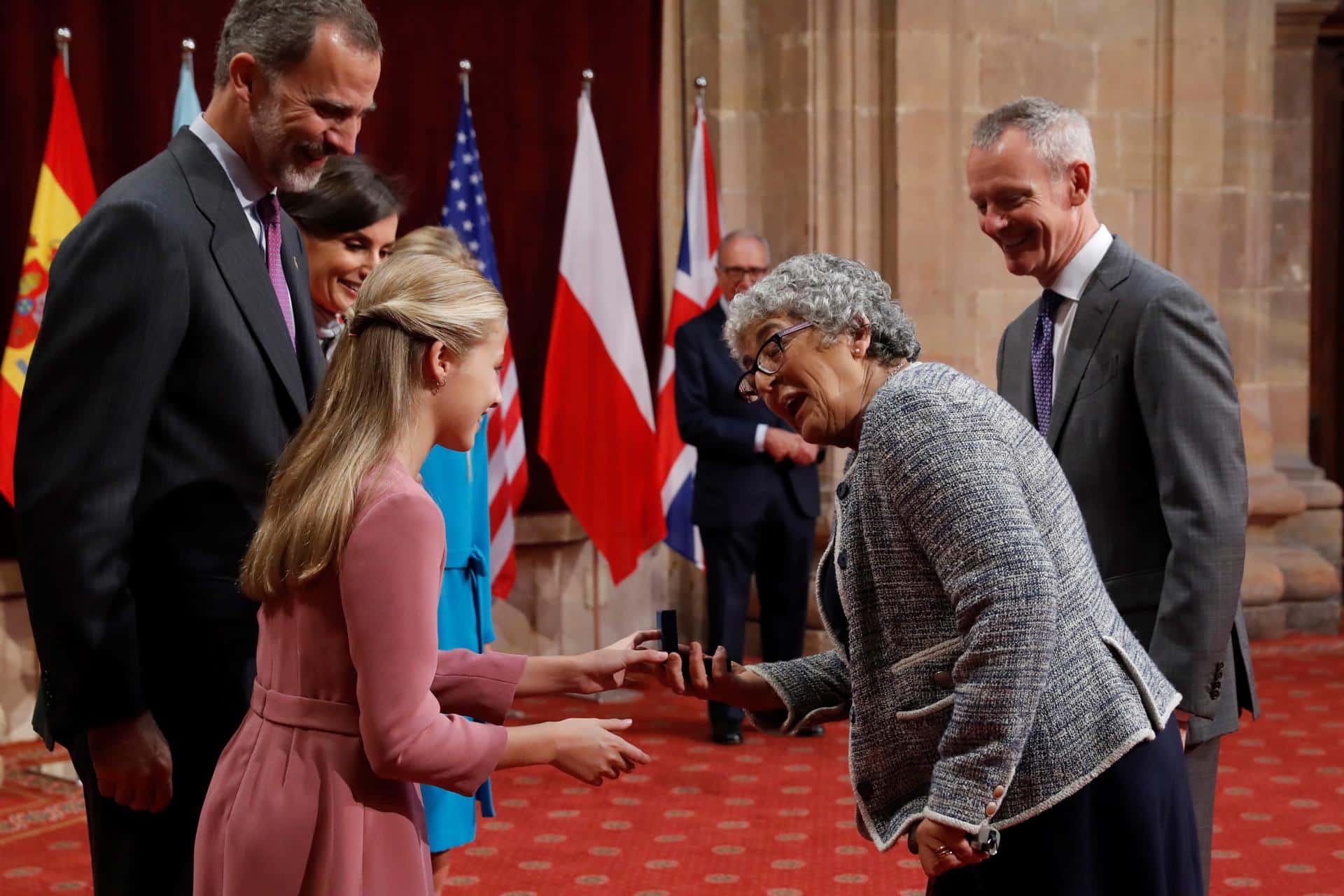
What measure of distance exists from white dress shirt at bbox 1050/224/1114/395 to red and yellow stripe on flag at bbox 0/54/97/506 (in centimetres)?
389

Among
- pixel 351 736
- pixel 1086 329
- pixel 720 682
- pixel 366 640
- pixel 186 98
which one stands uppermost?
pixel 186 98

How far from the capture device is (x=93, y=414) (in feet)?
6.15

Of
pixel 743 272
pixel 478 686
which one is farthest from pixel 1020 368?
pixel 743 272

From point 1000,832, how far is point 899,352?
0.66 m

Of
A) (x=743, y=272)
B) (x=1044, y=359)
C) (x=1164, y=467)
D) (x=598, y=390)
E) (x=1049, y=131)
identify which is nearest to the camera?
(x=1164, y=467)

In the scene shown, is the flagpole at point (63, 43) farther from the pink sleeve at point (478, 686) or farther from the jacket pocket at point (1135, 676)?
the jacket pocket at point (1135, 676)

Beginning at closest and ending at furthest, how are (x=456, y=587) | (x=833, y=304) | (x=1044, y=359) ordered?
(x=833, y=304) < (x=1044, y=359) < (x=456, y=587)

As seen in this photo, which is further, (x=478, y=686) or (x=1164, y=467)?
(x=1164, y=467)

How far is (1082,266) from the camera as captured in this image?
268 cm

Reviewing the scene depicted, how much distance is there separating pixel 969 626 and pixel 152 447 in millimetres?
1049

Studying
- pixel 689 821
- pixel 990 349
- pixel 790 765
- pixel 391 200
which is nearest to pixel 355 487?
pixel 391 200

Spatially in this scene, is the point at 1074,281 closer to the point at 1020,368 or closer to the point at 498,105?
the point at 1020,368

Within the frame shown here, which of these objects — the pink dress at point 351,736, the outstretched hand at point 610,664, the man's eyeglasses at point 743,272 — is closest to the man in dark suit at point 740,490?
the man's eyeglasses at point 743,272

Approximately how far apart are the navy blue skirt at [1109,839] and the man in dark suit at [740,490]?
3.53 meters
